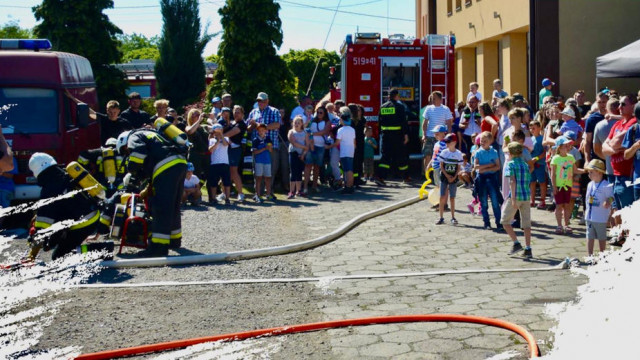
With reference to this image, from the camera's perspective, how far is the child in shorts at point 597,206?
9.29 m

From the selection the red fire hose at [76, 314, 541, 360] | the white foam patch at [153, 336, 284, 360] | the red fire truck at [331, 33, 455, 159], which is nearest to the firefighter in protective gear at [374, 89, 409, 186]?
the red fire truck at [331, 33, 455, 159]

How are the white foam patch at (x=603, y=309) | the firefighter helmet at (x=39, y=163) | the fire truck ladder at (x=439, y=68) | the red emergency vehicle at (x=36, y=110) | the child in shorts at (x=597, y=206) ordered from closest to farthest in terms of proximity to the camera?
the white foam patch at (x=603, y=309) < the child in shorts at (x=597, y=206) < the firefighter helmet at (x=39, y=163) < the red emergency vehicle at (x=36, y=110) < the fire truck ladder at (x=439, y=68)

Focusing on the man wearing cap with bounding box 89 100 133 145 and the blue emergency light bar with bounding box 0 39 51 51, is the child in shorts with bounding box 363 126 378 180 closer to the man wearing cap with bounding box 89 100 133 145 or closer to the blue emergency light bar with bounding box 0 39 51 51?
the man wearing cap with bounding box 89 100 133 145

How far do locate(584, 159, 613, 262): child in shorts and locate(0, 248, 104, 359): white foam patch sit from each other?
17.5 feet

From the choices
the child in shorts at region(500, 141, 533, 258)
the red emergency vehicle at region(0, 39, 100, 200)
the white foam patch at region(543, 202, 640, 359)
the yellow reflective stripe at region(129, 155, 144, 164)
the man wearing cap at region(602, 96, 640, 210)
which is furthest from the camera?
the red emergency vehicle at region(0, 39, 100, 200)

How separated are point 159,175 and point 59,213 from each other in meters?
1.31

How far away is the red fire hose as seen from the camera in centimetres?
634

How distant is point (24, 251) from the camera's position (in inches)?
438

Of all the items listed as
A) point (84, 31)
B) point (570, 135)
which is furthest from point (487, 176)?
point (84, 31)

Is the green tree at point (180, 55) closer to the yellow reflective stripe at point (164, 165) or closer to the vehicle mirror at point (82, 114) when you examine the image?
the vehicle mirror at point (82, 114)

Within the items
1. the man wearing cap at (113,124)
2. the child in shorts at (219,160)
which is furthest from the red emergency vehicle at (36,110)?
the child in shorts at (219,160)

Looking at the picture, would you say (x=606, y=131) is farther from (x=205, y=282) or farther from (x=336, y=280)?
(x=205, y=282)

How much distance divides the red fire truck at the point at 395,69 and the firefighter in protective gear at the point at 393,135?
7.04ft

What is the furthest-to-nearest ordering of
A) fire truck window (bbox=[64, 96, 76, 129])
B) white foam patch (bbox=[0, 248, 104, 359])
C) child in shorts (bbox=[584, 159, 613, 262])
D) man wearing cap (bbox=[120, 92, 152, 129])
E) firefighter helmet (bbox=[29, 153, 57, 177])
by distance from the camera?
1. man wearing cap (bbox=[120, 92, 152, 129])
2. fire truck window (bbox=[64, 96, 76, 129])
3. firefighter helmet (bbox=[29, 153, 57, 177])
4. child in shorts (bbox=[584, 159, 613, 262])
5. white foam patch (bbox=[0, 248, 104, 359])
